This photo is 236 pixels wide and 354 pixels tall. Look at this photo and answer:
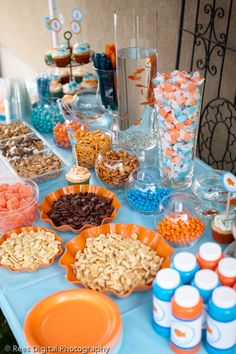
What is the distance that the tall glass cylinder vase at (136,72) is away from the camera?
154cm

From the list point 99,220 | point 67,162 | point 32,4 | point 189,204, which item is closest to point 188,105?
point 189,204

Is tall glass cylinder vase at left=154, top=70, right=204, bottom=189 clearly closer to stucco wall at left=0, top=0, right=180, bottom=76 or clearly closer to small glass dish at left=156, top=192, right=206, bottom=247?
small glass dish at left=156, top=192, right=206, bottom=247

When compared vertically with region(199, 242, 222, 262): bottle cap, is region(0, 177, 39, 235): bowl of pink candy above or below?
below

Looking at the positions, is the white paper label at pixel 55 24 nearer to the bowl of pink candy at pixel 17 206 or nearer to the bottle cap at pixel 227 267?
the bowl of pink candy at pixel 17 206

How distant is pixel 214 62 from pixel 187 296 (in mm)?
1500

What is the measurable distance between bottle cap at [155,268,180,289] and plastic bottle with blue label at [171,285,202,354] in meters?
0.02

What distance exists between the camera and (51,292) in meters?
1.05

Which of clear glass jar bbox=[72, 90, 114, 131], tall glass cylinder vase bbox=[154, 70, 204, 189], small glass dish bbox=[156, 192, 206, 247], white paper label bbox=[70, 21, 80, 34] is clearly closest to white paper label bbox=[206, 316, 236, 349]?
small glass dish bbox=[156, 192, 206, 247]

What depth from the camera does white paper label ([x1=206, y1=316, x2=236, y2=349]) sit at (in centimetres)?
82

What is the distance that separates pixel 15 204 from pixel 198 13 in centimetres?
132

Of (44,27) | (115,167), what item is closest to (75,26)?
(115,167)

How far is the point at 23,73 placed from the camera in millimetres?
4258

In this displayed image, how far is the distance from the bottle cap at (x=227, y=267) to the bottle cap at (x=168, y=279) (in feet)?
0.31

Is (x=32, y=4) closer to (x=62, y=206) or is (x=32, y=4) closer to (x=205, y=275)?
(x=62, y=206)
